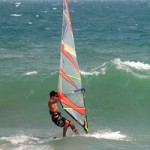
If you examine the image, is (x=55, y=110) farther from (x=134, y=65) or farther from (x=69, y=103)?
(x=134, y=65)

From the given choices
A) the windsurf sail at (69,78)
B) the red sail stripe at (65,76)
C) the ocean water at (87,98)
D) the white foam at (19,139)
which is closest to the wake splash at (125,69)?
the ocean water at (87,98)

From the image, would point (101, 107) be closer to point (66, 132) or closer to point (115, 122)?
point (115, 122)

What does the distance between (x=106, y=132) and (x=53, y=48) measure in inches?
701

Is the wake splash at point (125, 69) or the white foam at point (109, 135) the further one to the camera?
the wake splash at point (125, 69)

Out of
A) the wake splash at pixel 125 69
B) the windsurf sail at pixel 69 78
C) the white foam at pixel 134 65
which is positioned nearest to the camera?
the windsurf sail at pixel 69 78

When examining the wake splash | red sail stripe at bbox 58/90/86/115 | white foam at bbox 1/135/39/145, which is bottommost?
white foam at bbox 1/135/39/145

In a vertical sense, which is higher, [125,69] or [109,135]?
[125,69]

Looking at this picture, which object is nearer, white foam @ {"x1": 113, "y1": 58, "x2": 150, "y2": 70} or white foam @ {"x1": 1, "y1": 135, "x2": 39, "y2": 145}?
white foam @ {"x1": 1, "y1": 135, "x2": 39, "y2": 145}

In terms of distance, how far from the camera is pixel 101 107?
19.4m

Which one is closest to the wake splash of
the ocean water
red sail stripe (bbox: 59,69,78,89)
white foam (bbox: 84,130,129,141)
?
the ocean water

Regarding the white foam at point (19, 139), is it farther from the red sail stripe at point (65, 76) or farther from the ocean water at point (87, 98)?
the red sail stripe at point (65, 76)

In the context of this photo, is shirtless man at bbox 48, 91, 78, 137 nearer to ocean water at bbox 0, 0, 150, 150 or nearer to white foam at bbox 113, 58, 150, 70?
ocean water at bbox 0, 0, 150, 150

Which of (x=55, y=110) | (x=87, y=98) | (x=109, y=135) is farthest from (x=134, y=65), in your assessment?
(x=55, y=110)

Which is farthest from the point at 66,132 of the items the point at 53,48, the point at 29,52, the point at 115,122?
the point at 53,48
